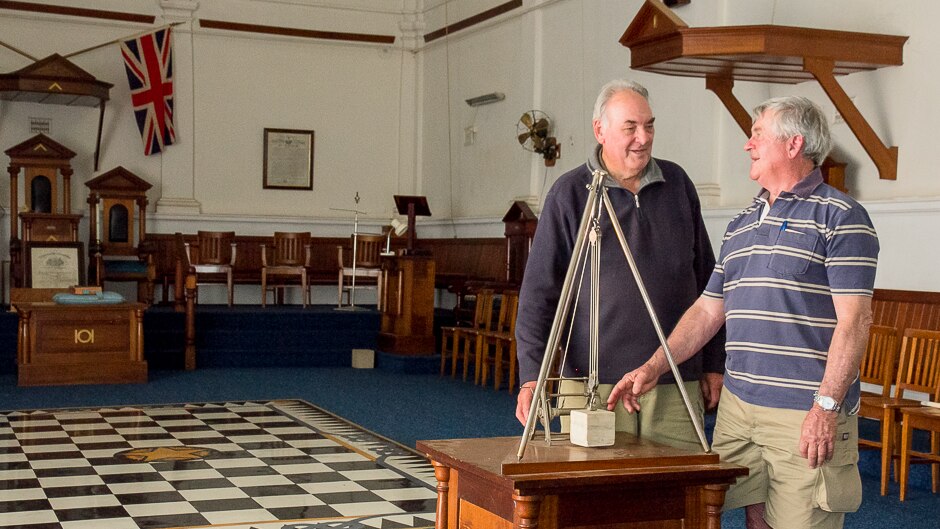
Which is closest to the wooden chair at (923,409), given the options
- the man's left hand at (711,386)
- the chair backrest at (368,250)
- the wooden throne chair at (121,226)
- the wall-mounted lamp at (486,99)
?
the man's left hand at (711,386)

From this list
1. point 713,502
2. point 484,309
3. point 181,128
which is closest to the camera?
point 713,502

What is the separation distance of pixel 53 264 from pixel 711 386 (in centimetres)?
983

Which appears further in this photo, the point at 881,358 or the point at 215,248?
the point at 215,248

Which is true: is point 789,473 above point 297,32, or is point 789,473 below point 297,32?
below

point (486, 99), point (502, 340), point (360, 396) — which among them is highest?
point (486, 99)

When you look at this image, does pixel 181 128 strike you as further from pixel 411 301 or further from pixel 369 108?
pixel 411 301

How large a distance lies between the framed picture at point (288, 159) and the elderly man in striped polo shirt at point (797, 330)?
12.0 m

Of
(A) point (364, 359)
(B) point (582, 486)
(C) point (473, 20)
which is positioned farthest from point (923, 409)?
(C) point (473, 20)

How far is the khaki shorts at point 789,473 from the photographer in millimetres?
2510

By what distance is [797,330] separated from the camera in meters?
2.51

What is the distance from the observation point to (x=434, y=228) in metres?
14.2

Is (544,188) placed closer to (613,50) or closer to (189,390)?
(613,50)

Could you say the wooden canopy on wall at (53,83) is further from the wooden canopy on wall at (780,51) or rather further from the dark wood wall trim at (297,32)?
the wooden canopy on wall at (780,51)

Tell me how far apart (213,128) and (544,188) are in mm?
4540
